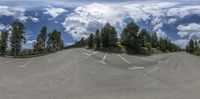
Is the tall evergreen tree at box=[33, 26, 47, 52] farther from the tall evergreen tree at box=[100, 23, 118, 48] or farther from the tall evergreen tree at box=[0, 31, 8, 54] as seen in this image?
the tall evergreen tree at box=[100, 23, 118, 48]

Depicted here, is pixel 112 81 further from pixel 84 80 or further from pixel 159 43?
pixel 159 43

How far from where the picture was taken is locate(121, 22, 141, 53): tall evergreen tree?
108m

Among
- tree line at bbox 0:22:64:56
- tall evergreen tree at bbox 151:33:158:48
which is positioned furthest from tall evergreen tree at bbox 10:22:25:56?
tall evergreen tree at bbox 151:33:158:48

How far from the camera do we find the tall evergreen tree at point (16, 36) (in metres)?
113

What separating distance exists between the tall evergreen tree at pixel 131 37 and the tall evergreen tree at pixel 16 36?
3327 cm

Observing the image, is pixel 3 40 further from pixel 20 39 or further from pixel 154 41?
pixel 154 41

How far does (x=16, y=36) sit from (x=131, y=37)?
126 feet

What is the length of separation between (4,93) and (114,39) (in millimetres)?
96894

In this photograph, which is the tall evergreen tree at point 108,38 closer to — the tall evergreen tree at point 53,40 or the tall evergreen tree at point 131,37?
the tall evergreen tree at point 131,37

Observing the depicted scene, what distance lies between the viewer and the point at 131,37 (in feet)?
364

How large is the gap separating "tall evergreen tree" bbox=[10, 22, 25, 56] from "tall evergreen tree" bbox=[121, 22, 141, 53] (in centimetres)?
3327

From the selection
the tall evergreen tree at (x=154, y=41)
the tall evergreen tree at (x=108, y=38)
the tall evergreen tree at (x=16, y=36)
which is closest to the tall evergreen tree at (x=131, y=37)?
the tall evergreen tree at (x=108, y=38)

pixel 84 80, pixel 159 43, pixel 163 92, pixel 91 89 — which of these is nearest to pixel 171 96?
pixel 163 92

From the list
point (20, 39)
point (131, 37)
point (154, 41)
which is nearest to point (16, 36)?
point (20, 39)
